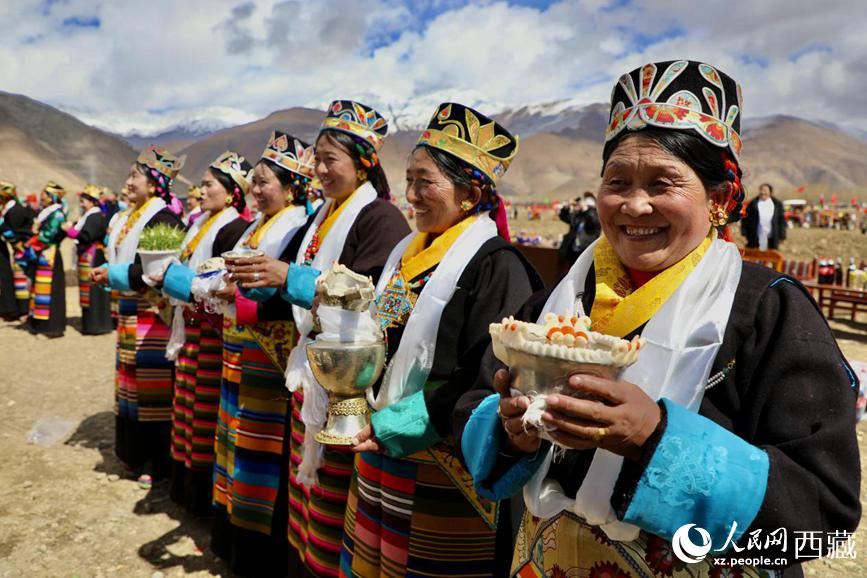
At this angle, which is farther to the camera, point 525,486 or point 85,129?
point 85,129

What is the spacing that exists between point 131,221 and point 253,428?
99.7 inches

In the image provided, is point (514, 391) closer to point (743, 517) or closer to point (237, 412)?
point (743, 517)

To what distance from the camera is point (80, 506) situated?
4.60 metres

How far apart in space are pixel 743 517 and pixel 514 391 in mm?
457

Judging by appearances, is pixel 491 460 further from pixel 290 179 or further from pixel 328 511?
pixel 290 179

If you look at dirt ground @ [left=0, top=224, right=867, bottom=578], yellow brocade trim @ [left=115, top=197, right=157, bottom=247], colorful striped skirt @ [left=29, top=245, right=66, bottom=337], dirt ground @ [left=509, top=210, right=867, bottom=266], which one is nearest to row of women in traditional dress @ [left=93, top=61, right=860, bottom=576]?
dirt ground @ [left=0, top=224, right=867, bottom=578]

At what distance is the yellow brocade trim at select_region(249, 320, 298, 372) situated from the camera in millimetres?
3391

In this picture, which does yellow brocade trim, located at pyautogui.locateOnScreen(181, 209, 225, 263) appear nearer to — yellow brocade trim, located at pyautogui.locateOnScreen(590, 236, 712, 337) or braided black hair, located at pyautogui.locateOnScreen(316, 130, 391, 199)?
braided black hair, located at pyautogui.locateOnScreen(316, 130, 391, 199)

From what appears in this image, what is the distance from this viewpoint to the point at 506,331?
1193mm

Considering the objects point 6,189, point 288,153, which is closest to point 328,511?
point 288,153

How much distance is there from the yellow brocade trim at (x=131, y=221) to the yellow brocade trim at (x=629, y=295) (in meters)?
4.51

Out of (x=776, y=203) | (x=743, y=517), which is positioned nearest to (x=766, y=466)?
(x=743, y=517)

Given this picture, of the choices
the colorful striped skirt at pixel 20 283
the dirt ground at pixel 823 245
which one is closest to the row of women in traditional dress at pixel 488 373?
the colorful striped skirt at pixel 20 283

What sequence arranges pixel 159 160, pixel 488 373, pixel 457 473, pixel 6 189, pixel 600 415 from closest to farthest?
1. pixel 600 415
2. pixel 488 373
3. pixel 457 473
4. pixel 159 160
5. pixel 6 189
